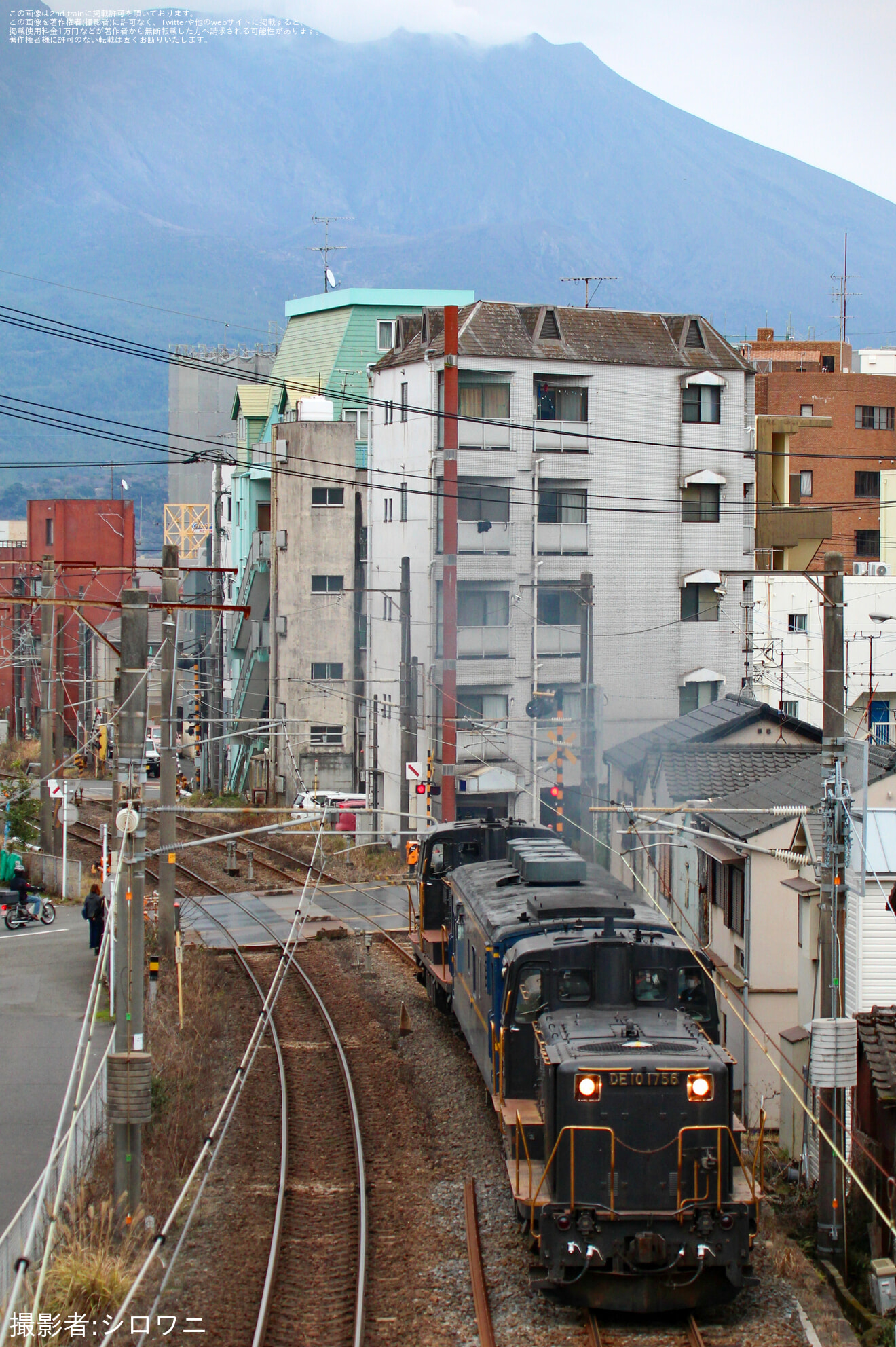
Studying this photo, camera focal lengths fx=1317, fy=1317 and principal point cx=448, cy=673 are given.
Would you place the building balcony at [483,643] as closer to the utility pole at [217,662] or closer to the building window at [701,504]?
the building window at [701,504]

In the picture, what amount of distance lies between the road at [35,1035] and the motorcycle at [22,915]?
19 centimetres

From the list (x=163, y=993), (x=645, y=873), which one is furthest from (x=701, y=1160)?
(x=645, y=873)

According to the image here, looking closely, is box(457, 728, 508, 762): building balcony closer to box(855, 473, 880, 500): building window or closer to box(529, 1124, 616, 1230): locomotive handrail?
box(855, 473, 880, 500): building window

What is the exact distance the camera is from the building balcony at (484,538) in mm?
37344

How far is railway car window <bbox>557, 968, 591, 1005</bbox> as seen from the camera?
11.3 metres

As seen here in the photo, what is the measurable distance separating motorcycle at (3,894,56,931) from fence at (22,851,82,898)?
310cm

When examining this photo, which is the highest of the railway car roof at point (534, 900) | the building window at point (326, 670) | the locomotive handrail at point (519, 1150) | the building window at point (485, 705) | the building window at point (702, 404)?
the building window at point (702, 404)

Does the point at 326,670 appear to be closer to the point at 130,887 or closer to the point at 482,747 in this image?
the point at 482,747

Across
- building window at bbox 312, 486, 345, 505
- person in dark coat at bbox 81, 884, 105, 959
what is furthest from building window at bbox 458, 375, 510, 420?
person in dark coat at bbox 81, 884, 105, 959

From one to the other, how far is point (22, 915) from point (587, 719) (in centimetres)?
1285

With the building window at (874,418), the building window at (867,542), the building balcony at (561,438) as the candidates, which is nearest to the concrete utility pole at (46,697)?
the building balcony at (561,438)

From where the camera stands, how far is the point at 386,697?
41531mm

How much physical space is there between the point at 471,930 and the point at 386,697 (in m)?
26.9

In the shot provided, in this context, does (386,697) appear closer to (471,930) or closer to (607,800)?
(607,800)
